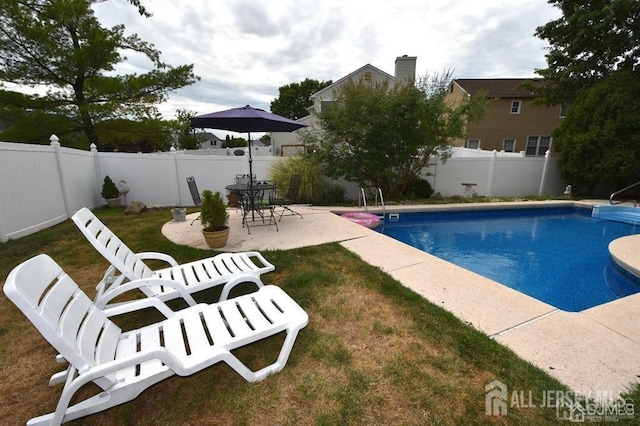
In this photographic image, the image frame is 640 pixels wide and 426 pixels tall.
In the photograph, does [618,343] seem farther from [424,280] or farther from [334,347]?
[334,347]

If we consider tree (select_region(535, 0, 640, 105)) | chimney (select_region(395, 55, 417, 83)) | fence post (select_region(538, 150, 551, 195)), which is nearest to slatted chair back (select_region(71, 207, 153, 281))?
fence post (select_region(538, 150, 551, 195))

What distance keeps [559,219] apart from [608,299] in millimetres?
6032

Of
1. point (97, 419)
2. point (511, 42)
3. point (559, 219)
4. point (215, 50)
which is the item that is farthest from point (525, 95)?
point (97, 419)

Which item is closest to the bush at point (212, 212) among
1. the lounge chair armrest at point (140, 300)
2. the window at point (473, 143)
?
the lounge chair armrest at point (140, 300)

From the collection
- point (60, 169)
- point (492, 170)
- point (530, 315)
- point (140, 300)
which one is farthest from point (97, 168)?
point (492, 170)

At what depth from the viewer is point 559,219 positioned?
872 centimetres

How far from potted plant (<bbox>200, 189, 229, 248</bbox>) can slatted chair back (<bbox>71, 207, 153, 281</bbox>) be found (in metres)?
1.42

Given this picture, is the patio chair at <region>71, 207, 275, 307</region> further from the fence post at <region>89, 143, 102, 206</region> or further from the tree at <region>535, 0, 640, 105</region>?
the tree at <region>535, 0, 640, 105</region>

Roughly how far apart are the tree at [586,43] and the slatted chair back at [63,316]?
16.4m

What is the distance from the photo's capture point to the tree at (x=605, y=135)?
9.45m

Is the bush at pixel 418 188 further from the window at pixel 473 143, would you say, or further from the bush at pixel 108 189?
the window at pixel 473 143

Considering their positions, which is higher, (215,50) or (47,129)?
(215,50)

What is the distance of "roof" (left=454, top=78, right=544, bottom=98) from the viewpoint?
1942 cm

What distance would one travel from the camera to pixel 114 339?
1.91 m
